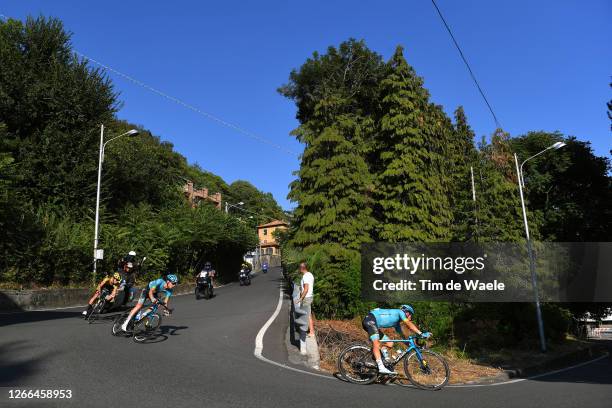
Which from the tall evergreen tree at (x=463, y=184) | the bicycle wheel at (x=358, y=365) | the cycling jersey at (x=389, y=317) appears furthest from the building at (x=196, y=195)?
the cycling jersey at (x=389, y=317)

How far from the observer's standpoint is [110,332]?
1110 cm

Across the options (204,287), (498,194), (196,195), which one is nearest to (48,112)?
(204,287)

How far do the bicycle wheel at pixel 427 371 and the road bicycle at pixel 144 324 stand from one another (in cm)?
566

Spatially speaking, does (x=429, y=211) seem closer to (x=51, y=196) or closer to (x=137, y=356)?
(x=137, y=356)

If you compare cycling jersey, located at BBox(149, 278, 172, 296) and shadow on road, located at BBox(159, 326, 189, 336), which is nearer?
cycling jersey, located at BBox(149, 278, 172, 296)

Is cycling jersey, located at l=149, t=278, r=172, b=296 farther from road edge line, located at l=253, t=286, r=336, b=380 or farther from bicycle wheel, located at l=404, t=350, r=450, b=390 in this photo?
bicycle wheel, located at l=404, t=350, r=450, b=390

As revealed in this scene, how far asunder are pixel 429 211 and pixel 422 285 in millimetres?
3666

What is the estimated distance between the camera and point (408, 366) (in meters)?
7.68

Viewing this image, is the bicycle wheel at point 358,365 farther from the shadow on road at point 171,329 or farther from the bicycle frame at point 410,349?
the shadow on road at point 171,329

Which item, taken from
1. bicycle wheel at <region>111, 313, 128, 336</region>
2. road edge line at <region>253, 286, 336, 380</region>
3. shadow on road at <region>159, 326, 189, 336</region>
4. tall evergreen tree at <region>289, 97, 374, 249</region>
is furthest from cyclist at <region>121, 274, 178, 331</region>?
tall evergreen tree at <region>289, 97, 374, 249</region>

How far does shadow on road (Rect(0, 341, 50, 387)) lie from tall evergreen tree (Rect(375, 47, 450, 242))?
14.8m

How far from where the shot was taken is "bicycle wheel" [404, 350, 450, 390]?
7.58 meters

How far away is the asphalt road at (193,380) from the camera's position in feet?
19.6

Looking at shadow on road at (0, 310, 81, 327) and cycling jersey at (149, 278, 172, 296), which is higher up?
cycling jersey at (149, 278, 172, 296)
